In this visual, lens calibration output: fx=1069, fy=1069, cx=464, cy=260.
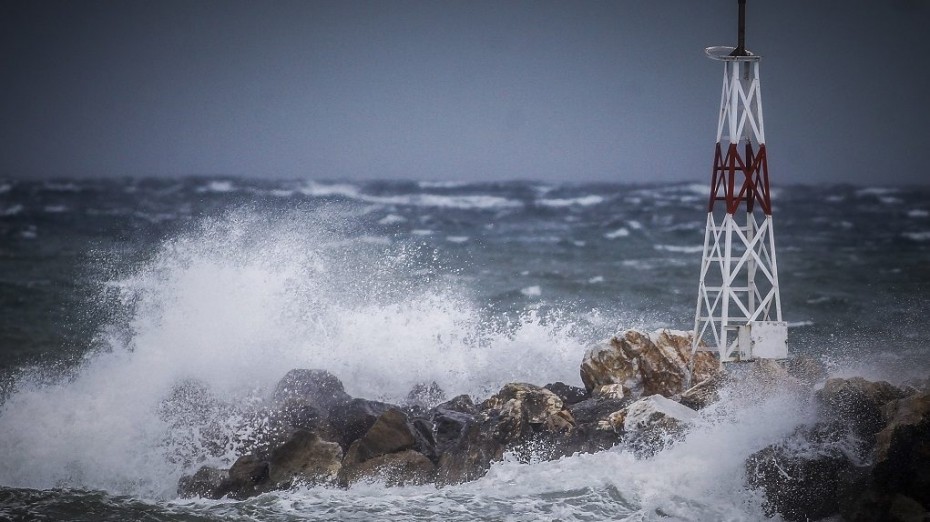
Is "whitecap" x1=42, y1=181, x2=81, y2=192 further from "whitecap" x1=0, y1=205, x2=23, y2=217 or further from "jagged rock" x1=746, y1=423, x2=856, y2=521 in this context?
"jagged rock" x1=746, y1=423, x2=856, y2=521

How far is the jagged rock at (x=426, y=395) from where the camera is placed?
1399 centimetres

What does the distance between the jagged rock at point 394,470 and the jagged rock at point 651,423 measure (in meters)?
2.04

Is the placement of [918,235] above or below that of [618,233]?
below

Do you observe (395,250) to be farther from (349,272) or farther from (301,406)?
(301,406)

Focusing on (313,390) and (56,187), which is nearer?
(313,390)

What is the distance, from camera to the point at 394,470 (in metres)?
11.4

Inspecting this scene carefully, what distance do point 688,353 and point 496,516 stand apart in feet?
13.4

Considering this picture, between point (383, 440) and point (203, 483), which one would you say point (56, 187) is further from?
point (383, 440)

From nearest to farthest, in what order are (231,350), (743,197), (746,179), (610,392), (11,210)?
(610,392)
(746,179)
(743,197)
(231,350)
(11,210)

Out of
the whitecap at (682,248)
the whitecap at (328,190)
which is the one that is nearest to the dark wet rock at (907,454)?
the whitecap at (682,248)

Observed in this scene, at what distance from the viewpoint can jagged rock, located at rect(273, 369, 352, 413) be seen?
496 inches

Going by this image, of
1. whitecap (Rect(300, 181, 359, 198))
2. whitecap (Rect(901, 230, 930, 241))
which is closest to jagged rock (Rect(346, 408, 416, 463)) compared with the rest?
whitecap (Rect(300, 181, 359, 198))

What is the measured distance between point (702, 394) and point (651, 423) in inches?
43.4

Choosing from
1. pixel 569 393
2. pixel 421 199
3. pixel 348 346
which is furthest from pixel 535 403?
pixel 421 199
